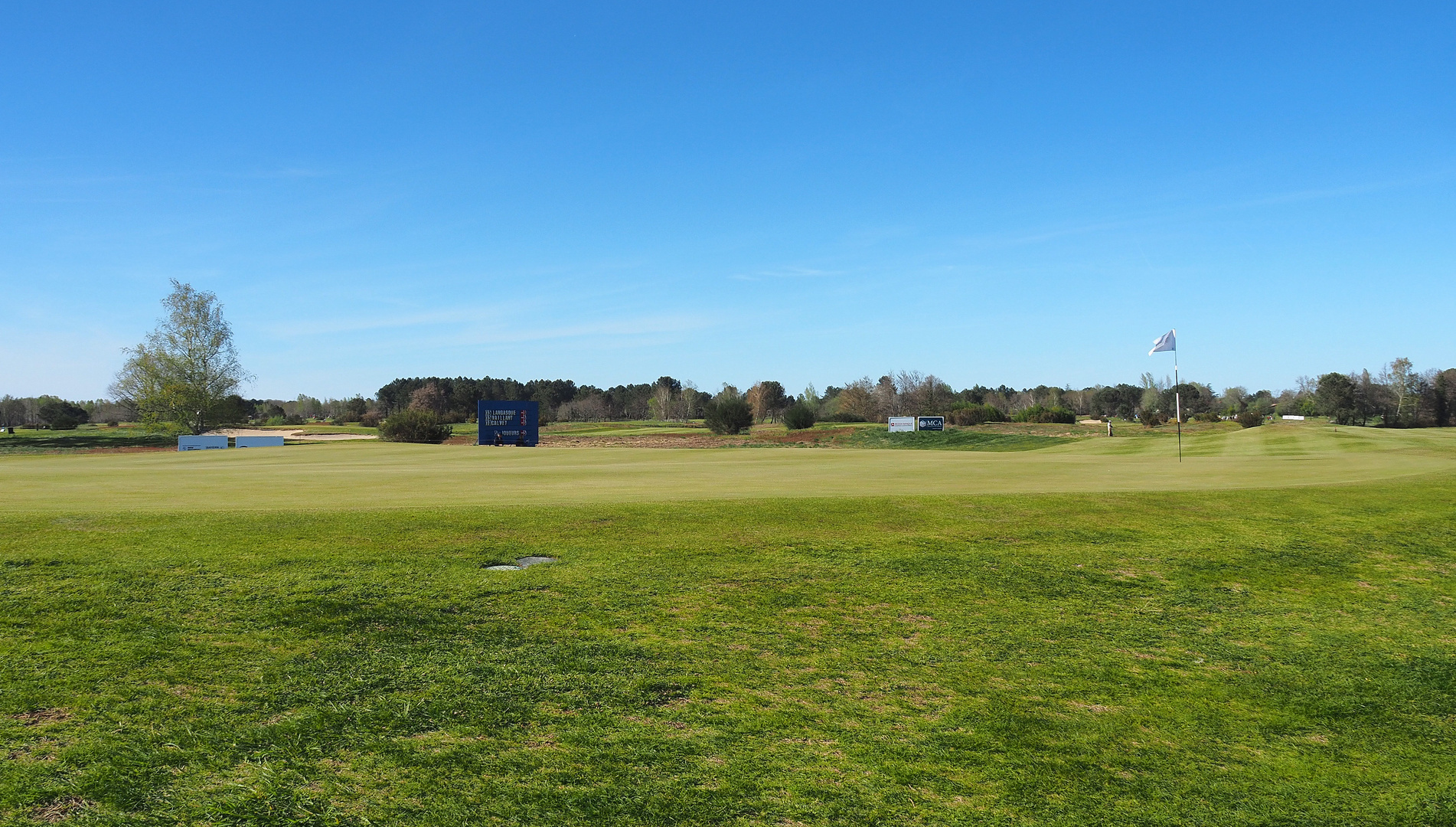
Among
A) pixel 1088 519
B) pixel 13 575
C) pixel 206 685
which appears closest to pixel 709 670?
pixel 206 685

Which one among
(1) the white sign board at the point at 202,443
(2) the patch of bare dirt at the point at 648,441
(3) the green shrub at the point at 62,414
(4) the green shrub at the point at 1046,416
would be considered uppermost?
(3) the green shrub at the point at 62,414

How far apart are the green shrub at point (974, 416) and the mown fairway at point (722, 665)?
67.8 meters

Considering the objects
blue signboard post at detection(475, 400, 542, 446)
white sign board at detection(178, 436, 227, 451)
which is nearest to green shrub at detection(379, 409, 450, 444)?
blue signboard post at detection(475, 400, 542, 446)

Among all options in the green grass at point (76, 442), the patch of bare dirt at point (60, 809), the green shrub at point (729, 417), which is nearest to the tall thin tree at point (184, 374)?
the green grass at point (76, 442)

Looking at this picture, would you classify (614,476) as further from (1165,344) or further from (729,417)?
(729,417)

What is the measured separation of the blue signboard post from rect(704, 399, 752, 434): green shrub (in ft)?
65.6

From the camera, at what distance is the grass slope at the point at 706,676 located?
5.31 m

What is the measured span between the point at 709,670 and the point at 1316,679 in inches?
231

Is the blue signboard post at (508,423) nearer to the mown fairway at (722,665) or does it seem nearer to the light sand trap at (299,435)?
the light sand trap at (299,435)

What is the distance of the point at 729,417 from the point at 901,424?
1605cm

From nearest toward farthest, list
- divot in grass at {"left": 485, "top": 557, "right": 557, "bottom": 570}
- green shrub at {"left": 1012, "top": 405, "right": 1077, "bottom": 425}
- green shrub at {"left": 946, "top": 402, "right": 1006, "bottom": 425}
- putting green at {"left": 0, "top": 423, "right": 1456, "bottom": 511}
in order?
divot in grass at {"left": 485, "top": 557, "right": 557, "bottom": 570} < putting green at {"left": 0, "top": 423, "right": 1456, "bottom": 511} < green shrub at {"left": 946, "top": 402, "right": 1006, "bottom": 425} < green shrub at {"left": 1012, "top": 405, "right": 1077, "bottom": 425}

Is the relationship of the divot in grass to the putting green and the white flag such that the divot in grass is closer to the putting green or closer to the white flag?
the putting green

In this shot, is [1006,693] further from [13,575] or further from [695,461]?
[695,461]

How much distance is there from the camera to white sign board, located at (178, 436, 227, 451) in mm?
54219
